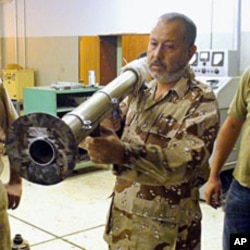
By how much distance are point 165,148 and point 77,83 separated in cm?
453

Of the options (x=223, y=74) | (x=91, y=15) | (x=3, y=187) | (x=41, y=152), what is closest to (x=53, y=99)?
(x=223, y=74)

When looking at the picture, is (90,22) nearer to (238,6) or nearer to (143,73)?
(238,6)

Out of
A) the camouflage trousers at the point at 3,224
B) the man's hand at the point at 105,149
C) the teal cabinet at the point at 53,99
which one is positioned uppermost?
the man's hand at the point at 105,149

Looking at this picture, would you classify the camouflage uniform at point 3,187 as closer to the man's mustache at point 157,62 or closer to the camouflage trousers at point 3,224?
the camouflage trousers at point 3,224

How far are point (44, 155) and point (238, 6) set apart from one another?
407cm

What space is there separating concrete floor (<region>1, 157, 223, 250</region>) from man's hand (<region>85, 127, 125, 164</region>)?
2.17 meters

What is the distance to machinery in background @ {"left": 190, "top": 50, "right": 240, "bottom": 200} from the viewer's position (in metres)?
4.41

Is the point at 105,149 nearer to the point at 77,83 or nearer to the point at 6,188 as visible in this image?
the point at 6,188

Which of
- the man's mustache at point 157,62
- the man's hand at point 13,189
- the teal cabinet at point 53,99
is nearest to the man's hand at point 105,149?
the man's mustache at point 157,62

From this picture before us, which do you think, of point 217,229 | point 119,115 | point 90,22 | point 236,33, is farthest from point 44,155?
point 90,22

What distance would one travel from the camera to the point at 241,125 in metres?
2.07

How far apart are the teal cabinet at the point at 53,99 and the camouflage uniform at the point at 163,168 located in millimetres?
3305

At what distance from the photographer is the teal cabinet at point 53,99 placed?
198 inches

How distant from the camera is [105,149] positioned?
1.37 meters
